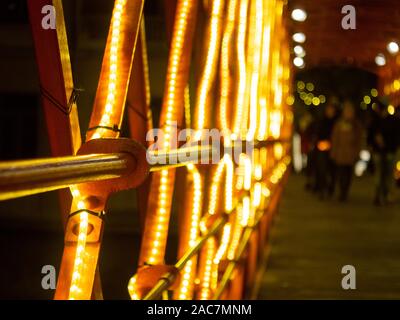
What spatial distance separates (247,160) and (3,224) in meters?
8.06

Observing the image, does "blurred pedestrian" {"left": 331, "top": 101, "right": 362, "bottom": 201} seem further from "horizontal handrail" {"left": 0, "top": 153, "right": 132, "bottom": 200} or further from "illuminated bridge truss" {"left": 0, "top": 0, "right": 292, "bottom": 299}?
"horizontal handrail" {"left": 0, "top": 153, "right": 132, "bottom": 200}

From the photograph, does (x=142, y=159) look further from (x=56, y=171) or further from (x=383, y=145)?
(x=383, y=145)

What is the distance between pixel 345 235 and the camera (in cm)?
912

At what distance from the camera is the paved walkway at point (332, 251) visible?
6.15m

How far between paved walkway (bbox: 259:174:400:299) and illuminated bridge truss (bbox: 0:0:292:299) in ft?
2.02

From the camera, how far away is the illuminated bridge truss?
71.8 inches

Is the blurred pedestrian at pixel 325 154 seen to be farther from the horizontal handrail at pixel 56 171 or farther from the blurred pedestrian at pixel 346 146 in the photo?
the horizontal handrail at pixel 56 171

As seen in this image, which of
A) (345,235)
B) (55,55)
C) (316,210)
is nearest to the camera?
(55,55)

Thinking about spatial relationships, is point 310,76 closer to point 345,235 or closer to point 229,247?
point 345,235

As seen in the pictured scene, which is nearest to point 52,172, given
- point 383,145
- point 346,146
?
point 383,145

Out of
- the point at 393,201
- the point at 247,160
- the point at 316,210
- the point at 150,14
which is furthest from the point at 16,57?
the point at 247,160

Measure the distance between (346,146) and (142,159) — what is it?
38.9 feet

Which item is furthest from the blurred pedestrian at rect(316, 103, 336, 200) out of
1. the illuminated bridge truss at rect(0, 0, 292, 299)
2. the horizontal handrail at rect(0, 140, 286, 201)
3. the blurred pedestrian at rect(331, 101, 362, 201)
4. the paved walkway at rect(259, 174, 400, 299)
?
the horizontal handrail at rect(0, 140, 286, 201)
